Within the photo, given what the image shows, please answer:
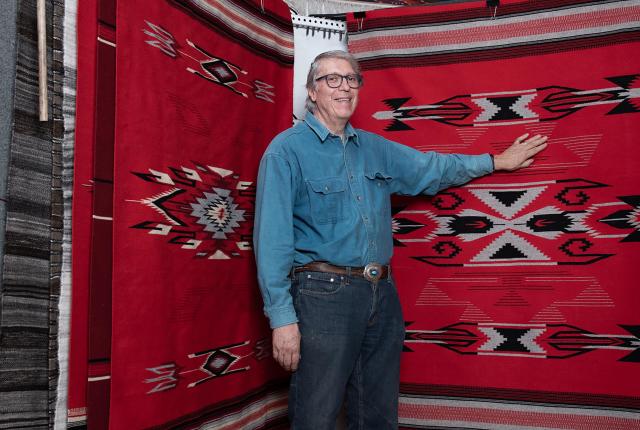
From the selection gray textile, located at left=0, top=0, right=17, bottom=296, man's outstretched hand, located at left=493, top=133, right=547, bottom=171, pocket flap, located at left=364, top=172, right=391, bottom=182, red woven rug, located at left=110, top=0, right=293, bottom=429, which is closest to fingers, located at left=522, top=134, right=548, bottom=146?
man's outstretched hand, located at left=493, top=133, right=547, bottom=171

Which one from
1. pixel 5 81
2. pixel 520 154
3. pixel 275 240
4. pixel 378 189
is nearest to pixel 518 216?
pixel 520 154

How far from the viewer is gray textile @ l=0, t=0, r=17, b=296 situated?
1171 millimetres

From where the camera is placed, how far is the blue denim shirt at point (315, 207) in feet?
4.97

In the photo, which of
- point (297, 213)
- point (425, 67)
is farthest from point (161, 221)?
point (425, 67)

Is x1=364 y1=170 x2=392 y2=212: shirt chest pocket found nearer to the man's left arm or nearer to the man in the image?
the man

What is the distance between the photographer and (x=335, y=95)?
1704mm

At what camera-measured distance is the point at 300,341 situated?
60.7 inches

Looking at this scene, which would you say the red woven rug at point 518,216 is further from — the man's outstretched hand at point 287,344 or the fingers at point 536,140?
the man's outstretched hand at point 287,344

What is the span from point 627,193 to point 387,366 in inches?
40.2

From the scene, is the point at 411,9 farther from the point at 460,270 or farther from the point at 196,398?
the point at 196,398

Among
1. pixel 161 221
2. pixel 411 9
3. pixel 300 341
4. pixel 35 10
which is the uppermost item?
pixel 411 9

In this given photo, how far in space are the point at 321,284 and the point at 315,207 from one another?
23 centimetres

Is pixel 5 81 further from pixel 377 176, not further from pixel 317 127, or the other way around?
pixel 377 176

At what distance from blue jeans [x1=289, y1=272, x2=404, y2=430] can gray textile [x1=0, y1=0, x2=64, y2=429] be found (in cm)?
63
